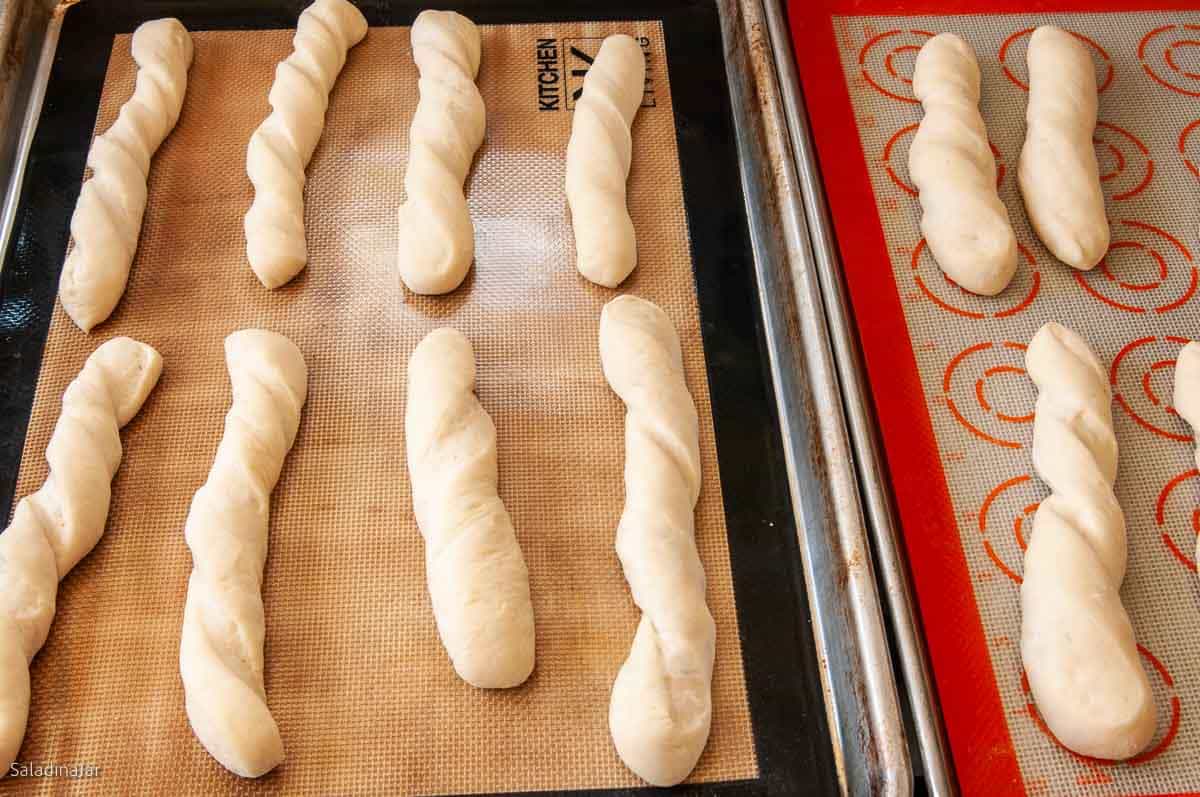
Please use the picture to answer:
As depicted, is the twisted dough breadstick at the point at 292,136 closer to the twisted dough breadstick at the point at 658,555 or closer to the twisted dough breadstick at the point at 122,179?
the twisted dough breadstick at the point at 122,179

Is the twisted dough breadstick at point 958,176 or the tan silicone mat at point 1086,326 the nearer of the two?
the tan silicone mat at point 1086,326

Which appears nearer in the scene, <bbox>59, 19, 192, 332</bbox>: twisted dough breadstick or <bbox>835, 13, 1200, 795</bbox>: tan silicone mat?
<bbox>835, 13, 1200, 795</bbox>: tan silicone mat

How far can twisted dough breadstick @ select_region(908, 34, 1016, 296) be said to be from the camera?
1786 mm

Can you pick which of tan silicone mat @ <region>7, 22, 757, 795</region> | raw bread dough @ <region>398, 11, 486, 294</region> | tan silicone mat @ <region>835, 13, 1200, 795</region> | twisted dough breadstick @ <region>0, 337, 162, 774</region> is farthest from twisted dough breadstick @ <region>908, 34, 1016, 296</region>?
twisted dough breadstick @ <region>0, 337, 162, 774</region>

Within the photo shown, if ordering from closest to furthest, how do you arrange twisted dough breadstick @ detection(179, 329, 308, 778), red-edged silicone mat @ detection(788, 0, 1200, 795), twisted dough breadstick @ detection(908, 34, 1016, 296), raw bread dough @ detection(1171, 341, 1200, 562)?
twisted dough breadstick @ detection(179, 329, 308, 778) → red-edged silicone mat @ detection(788, 0, 1200, 795) → raw bread dough @ detection(1171, 341, 1200, 562) → twisted dough breadstick @ detection(908, 34, 1016, 296)

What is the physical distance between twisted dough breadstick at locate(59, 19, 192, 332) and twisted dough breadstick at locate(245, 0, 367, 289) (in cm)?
21

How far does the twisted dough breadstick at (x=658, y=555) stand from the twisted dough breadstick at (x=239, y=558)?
0.54 m

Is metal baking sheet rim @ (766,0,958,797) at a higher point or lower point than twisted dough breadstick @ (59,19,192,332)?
lower

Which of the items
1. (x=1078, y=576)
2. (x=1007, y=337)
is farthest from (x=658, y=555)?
(x=1007, y=337)

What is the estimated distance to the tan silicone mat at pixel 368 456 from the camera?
1.41 meters

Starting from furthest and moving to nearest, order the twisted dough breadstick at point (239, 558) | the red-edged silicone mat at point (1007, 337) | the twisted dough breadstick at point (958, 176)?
the twisted dough breadstick at point (958, 176), the red-edged silicone mat at point (1007, 337), the twisted dough breadstick at point (239, 558)

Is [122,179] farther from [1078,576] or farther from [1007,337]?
[1078,576]

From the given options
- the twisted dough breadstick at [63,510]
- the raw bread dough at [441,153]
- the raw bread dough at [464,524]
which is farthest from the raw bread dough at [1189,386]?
the twisted dough breadstick at [63,510]

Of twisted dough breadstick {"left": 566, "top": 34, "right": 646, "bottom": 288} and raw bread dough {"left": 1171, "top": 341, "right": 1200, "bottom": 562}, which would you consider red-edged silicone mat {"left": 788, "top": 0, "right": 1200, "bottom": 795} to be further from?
twisted dough breadstick {"left": 566, "top": 34, "right": 646, "bottom": 288}
